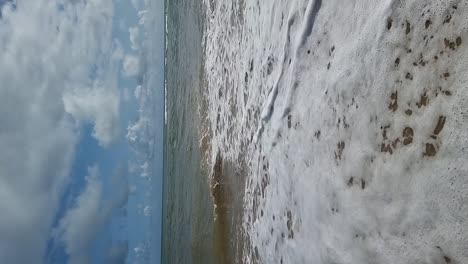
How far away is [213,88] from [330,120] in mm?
1496

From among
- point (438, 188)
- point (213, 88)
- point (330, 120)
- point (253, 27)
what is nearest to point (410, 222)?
point (438, 188)

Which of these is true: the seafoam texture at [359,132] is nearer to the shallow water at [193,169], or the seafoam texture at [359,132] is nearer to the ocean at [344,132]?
A: the ocean at [344,132]

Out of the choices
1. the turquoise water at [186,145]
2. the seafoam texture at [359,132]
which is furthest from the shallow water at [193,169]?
the seafoam texture at [359,132]

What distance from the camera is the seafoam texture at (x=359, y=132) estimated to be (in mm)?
621

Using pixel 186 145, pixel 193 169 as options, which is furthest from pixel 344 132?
pixel 186 145

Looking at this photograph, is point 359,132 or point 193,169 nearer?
point 359,132

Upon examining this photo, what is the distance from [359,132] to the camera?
862 mm

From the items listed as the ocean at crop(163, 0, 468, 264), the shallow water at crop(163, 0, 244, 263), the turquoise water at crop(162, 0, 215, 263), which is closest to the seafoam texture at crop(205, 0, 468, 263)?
the ocean at crop(163, 0, 468, 264)

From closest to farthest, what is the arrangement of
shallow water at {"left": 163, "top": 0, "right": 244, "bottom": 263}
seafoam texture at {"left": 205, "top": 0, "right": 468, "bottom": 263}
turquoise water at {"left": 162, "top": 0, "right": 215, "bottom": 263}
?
seafoam texture at {"left": 205, "top": 0, "right": 468, "bottom": 263} → shallow water at {"left": 163, "top": 0, "right": 244, "bottom": 263} → turquoise water at {"left": 162, "top": 0, "right": 215, "bottom": 263}

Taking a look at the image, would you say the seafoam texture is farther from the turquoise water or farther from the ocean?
the turquoise water

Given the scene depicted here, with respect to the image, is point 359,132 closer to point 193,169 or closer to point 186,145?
point 193,169

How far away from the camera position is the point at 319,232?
103 centimetres

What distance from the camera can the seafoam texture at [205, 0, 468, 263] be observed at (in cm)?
62

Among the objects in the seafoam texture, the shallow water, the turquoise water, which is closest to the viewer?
the seafoam texture
